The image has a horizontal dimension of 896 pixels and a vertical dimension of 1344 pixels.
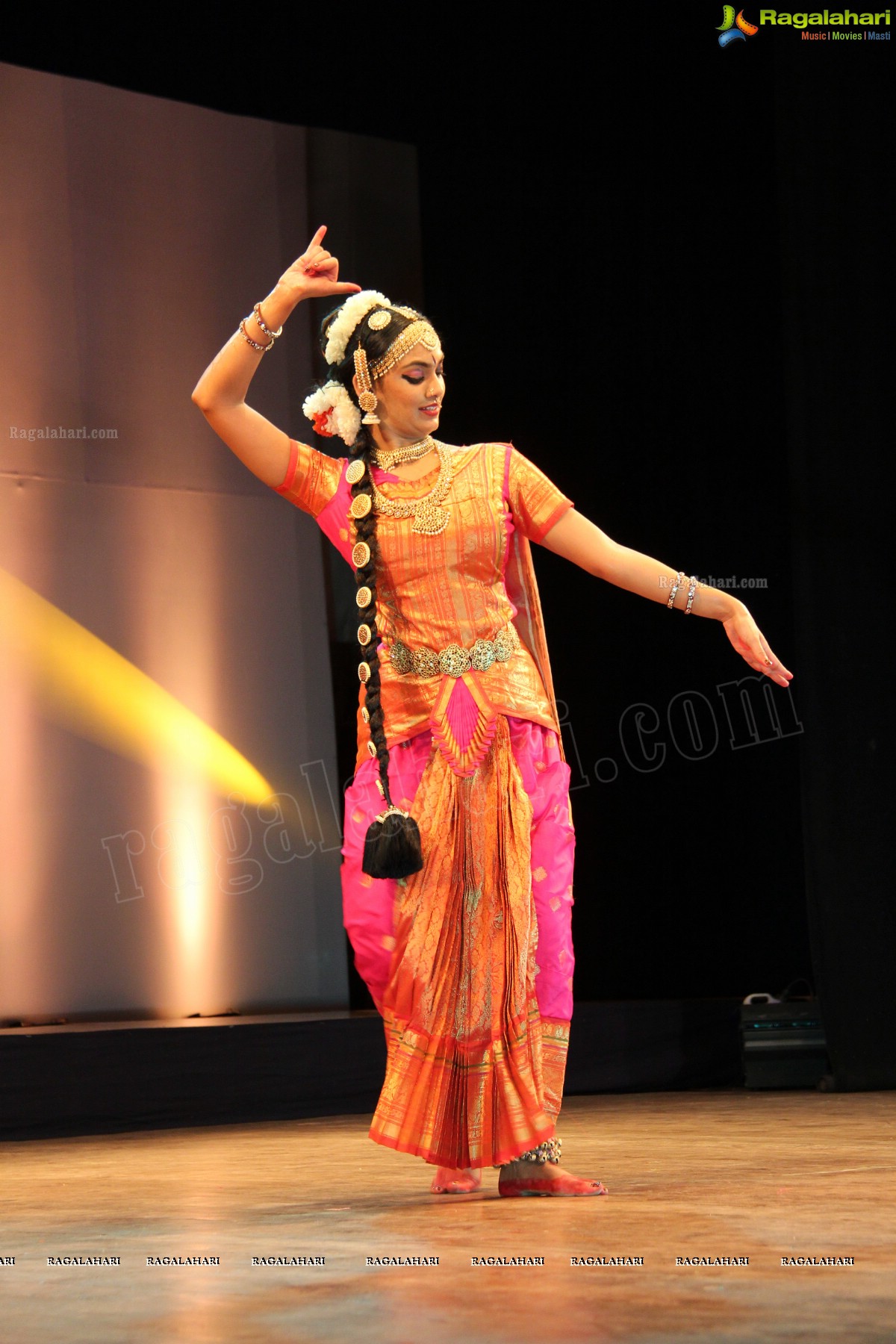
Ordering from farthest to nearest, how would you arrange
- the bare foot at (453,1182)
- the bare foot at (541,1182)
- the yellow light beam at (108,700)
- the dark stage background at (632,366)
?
the dark stage background at (632,366)
the yellow light beam at (108,700)
the bare foot at (453,1182)
the bare foot at (541,1182)

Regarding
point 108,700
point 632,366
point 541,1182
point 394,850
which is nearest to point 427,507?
point 394,850

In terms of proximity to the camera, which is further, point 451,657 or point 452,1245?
point 451,657

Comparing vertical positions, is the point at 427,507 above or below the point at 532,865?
above

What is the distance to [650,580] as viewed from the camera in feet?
8.61

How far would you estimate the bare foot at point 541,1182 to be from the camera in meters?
2.52

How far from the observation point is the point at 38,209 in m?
5.02

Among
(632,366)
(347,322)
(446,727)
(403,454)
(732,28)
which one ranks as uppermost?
(732,28)

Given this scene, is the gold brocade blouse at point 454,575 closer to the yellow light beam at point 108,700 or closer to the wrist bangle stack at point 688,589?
the wrist bangle stack at point 688,589

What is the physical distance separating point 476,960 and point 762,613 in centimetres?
321

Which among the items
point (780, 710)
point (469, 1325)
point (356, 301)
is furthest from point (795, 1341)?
point (780, 710)

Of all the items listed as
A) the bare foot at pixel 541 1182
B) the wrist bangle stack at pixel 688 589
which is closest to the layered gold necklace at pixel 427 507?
the wrist bangle stack at pixel 688 589

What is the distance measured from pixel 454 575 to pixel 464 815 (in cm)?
39

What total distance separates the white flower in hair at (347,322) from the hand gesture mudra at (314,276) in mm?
74

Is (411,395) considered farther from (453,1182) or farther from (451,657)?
(453,1182)
